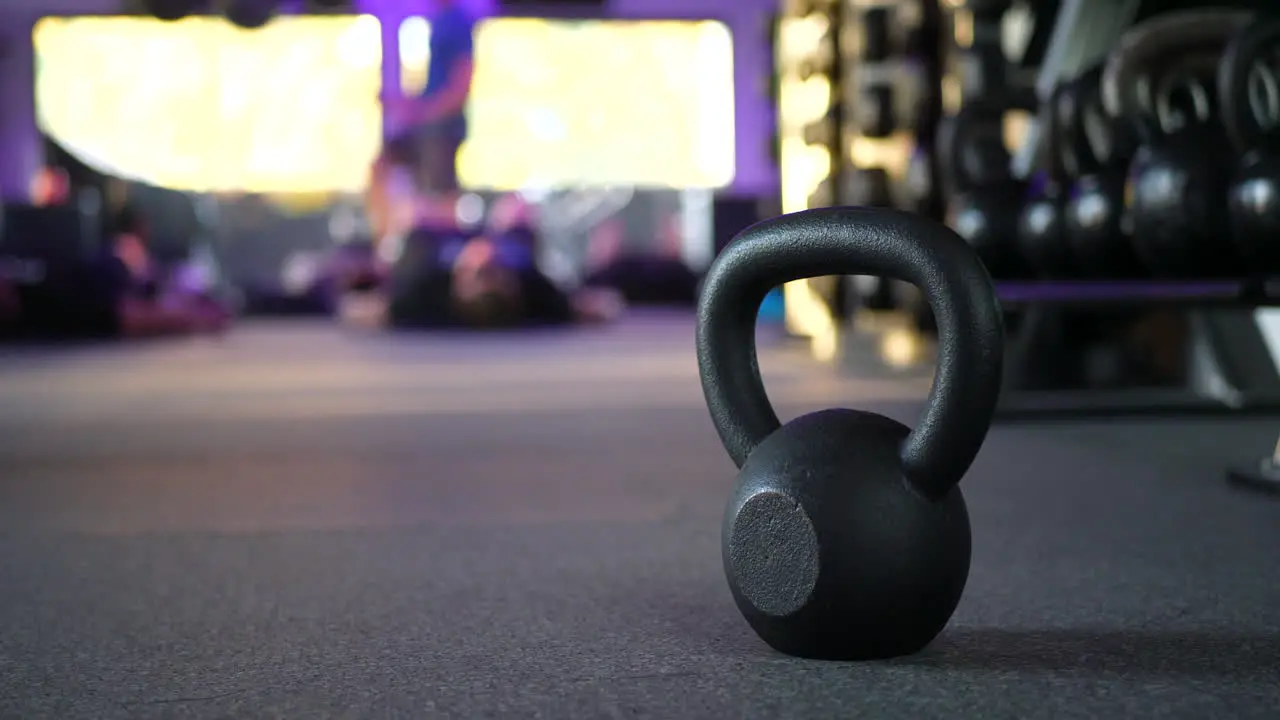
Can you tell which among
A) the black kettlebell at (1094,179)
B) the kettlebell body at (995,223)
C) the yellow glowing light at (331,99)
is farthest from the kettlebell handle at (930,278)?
the yellow glowing light at (331,99)

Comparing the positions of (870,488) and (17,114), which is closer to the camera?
(870,488)

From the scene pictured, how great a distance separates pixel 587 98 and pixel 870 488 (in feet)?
30.6

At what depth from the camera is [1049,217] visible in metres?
2.00

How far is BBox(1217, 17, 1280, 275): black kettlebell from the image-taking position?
138cm

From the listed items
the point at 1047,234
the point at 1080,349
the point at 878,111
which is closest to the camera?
the point at 1047,234

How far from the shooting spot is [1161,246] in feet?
5.28

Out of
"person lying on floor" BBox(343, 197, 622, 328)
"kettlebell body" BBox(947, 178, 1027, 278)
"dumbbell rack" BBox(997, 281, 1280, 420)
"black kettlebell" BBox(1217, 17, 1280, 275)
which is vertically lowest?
"person lying on floor" BBox(343, 197, 622, 328)

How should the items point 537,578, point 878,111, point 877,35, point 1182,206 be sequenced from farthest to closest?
point 877,35 → point 878,111 → point 1182,206 → point 537,578

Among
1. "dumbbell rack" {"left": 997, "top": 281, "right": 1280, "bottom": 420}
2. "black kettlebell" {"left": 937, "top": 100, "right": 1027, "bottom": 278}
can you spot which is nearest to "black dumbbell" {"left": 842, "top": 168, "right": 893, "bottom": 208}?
"dumbbell rack" {"left": 997, "top": 281, "right": 1280, "bottom": 420}

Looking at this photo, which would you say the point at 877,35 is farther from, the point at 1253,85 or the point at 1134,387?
the point at 1253,85

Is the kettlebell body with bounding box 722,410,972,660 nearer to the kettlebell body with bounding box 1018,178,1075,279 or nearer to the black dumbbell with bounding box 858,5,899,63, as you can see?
the kettlebell body with bounding box 1018,178,1075,279

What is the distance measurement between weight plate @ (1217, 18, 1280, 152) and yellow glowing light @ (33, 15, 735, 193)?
8521mm

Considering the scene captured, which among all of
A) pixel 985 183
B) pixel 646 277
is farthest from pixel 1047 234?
pixel 646 277

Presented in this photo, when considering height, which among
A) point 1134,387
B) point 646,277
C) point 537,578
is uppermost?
point 537,578
